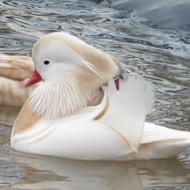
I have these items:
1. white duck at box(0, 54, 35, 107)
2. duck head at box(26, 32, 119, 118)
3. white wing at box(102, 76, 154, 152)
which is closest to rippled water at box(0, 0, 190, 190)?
white duck at box(0, 54, 35, 107)

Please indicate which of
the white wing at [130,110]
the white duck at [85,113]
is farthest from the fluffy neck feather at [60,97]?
the white wing at [130,110]

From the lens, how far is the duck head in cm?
697

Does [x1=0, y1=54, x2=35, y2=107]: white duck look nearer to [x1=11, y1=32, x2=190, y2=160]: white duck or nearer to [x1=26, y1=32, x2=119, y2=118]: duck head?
[x1=11, y1=32, x2=190, y2=160]: white duck

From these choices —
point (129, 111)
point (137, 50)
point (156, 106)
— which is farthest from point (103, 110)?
point (137, 50)

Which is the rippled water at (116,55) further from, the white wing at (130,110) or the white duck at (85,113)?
the white wing at (130,110)

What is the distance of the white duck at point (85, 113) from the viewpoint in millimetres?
6758

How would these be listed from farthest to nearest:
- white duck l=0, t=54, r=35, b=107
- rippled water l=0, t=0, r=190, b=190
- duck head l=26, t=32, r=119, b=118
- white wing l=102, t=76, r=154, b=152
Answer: white duck l=0, t=54, r=35, b=107
duck head l=26, t=32, r=119, b=118
white wing l=102, t=76, r=154, b=152
rippled water l=0, t=0, r=190, b=190

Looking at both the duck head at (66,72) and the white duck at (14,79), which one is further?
the white duck at (14,79)

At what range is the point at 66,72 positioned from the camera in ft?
23.2

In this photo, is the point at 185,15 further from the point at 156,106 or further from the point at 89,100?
the point at 89,100

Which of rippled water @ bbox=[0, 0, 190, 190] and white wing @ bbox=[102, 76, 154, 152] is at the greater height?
white wing @ bbox=[102, 76, 154, 152]

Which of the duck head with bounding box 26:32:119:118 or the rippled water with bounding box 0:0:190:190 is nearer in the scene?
the rippled water with bounding box 0:0:190:190

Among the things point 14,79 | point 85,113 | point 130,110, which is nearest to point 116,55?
point 14,79

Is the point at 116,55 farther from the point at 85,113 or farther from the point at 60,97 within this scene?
the point at 85,113
